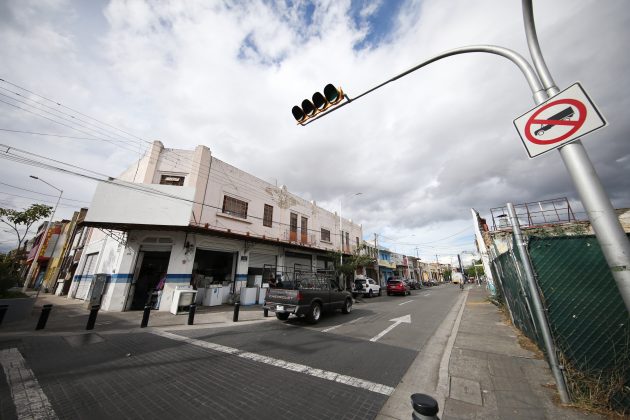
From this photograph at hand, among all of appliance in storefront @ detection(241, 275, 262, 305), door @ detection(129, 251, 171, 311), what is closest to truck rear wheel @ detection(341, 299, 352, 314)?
appliance in storefront @ detection(241, 275, 262, 305)

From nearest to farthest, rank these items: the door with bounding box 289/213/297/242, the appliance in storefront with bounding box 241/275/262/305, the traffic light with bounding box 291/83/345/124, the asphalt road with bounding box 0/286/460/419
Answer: the asphalt road with bounding box 0/286/460/419 → the traffic light with bounding box 291/83/345/124 → the appliance in storefront with bounding box 241/275/262/305 → the door with bounding box 289/213/297/242

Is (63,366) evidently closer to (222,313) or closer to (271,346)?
(271,346)

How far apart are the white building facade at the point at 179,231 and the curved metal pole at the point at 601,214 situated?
12242 millimetres

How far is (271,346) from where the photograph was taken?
6379mm

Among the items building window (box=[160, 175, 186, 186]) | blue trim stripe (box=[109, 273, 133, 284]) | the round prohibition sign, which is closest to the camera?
the round prohibition sign

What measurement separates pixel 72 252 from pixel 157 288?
1653 centimetres

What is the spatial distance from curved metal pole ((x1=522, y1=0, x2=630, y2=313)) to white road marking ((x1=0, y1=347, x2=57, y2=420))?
6.41 metres

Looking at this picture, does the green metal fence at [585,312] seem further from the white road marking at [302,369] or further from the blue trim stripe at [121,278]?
the blue trim stripe at [121,278]

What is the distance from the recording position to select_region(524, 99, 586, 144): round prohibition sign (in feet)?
7.89

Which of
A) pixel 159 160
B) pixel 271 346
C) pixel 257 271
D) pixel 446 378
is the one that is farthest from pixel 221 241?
pixel 446 378

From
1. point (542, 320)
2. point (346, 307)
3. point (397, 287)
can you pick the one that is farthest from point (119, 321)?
point (397, 287)

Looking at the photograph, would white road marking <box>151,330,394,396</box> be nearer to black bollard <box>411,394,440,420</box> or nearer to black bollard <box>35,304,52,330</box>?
black bollard <box>411,394,440,420</box>

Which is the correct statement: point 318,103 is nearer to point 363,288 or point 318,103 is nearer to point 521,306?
point 521,306

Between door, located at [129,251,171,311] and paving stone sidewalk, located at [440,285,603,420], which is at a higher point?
door, located at [129,251,171,311]
